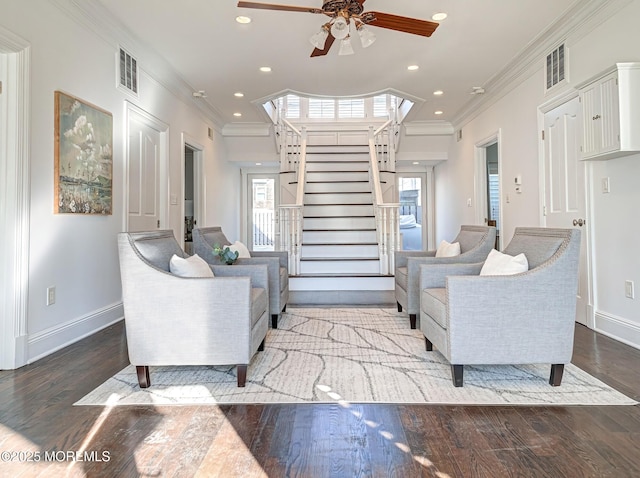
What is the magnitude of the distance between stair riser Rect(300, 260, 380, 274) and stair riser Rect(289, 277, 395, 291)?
36 cm

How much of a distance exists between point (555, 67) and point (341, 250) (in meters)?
3.30

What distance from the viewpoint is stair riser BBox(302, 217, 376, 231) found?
20.5ft

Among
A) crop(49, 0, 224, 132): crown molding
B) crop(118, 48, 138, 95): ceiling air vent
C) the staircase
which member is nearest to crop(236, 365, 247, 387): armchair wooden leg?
the staircase

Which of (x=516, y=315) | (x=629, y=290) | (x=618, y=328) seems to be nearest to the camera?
(x=516, y=315)

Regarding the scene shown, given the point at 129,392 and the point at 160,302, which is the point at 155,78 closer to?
the point at 160,302

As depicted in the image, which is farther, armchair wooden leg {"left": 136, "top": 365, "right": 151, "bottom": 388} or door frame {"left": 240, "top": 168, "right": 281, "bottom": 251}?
door frame {"left": 240, "top": 168, "right": 281, "bottom": 251}

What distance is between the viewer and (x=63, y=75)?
2.93 meters

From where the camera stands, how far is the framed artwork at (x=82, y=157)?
113 inches

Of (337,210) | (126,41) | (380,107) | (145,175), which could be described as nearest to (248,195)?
(337,210)

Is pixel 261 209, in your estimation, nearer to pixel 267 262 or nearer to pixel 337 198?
pixel 337 198

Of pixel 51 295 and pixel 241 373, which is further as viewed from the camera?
pixel 51 295

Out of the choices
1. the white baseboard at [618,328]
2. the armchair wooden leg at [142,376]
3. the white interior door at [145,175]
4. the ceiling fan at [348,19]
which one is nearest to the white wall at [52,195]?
the white interior door at [145,175]

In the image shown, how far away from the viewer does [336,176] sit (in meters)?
7.24

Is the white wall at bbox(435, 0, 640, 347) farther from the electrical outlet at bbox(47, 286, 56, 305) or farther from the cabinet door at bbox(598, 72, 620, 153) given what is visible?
the electrical outlet at bbox(47, 286, 56, 305)
